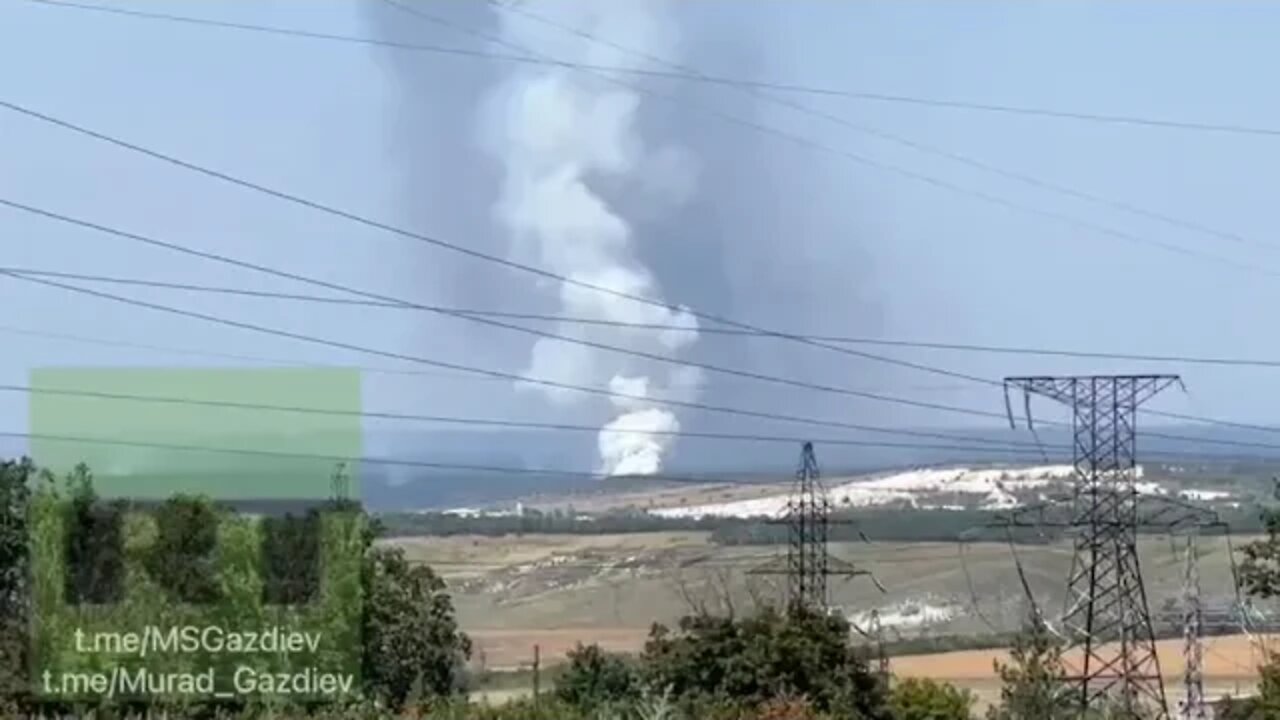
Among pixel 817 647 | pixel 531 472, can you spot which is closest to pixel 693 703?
pixel 817 647

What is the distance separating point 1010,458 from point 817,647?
31000 millimetres

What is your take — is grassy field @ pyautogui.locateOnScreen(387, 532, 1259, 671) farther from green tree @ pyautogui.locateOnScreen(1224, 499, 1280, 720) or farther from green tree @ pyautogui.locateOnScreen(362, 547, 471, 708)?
green tree @ pyautogui.locateOnScreen(1224, 499, 1280, 720)

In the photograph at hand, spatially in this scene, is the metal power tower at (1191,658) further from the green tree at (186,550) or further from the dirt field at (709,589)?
the green tree at (186,550)

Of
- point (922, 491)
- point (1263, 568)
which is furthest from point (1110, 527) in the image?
point (922, 491)

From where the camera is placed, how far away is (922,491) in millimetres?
59094

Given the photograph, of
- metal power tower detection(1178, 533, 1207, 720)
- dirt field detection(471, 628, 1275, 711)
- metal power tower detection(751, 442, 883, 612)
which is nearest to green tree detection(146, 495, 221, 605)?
dirt field detection(471, 628, 1275, 711)

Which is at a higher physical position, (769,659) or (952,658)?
(769,659)

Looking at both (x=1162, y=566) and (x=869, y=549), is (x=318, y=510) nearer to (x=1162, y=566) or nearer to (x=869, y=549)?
(x=869, y=549)

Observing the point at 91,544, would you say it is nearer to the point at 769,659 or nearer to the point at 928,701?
the point at 769,659

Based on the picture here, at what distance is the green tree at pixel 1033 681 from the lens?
25.8 m

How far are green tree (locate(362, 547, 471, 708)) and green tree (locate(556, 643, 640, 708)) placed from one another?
198 cm

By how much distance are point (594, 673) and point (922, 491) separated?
33.9 m
